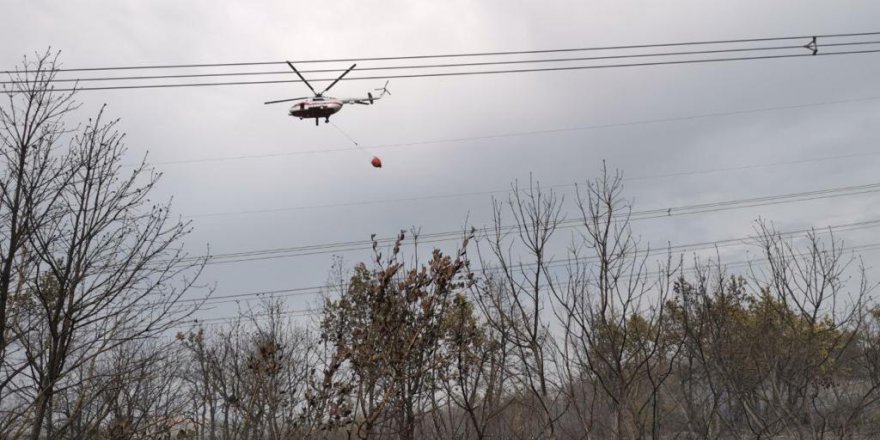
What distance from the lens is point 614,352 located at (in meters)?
7.16

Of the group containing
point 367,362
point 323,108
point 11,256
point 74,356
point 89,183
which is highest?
point 323,108

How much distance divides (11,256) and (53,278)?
3.59ft

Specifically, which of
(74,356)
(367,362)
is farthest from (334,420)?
(74,356)

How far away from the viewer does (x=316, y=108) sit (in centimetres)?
1209

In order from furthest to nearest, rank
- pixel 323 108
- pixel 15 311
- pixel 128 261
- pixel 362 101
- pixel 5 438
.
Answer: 1. pixel 362 101
2. pixel 323 108
3. pixel 128 261
4. pixel 15 311
5. pixel 5 438

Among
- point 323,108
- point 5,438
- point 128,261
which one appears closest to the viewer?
point 5,438

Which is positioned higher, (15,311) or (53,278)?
(53,278)

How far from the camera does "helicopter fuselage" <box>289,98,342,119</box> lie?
1204 cm

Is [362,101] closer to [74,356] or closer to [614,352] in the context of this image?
[74,356]

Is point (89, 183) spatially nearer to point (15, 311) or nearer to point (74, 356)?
point (15, 311)

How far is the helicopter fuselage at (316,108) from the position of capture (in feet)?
39.5

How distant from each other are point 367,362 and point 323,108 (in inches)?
286

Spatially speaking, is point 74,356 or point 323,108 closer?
point 74,356

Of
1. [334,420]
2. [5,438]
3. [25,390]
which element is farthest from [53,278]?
[334,420]
